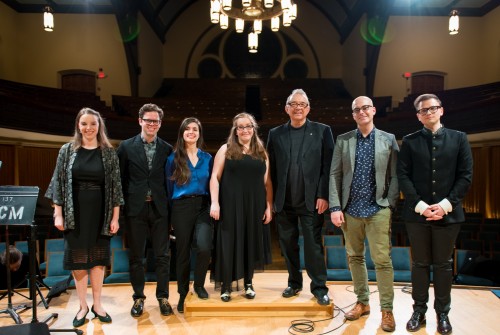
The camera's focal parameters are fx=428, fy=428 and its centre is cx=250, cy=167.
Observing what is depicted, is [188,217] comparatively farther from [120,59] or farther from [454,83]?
[454,83]

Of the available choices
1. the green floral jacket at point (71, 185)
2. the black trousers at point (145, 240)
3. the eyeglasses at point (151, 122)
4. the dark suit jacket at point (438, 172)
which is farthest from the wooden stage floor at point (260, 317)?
the eyeglasses at point (151, 122)

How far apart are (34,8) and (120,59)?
2.71 metres

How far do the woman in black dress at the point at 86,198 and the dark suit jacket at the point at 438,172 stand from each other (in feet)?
6.51

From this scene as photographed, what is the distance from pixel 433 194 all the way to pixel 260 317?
4.94ft

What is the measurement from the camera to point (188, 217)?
3164 mm

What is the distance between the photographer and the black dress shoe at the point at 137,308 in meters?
3.19

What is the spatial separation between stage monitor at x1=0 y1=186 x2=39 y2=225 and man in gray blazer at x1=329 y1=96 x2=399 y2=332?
2.09 meters

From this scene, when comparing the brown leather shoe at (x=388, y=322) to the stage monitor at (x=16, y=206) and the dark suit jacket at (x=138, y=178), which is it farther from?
the stage monitor at (x=16, y=206)

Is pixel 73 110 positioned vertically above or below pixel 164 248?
above

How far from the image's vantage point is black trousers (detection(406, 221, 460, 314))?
2.78m

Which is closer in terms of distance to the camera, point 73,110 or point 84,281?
point 84,281

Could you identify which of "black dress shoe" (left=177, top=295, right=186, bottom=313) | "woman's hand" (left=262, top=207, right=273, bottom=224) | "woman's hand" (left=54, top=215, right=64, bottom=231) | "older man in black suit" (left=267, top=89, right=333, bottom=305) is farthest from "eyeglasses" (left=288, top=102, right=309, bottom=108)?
"woman's hand" (left=54, top=215, right=64, bottom=231)

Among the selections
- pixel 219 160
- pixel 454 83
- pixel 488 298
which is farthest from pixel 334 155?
pixel 454 83

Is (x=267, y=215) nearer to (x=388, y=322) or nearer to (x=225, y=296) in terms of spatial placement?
(x=225, y=296)
